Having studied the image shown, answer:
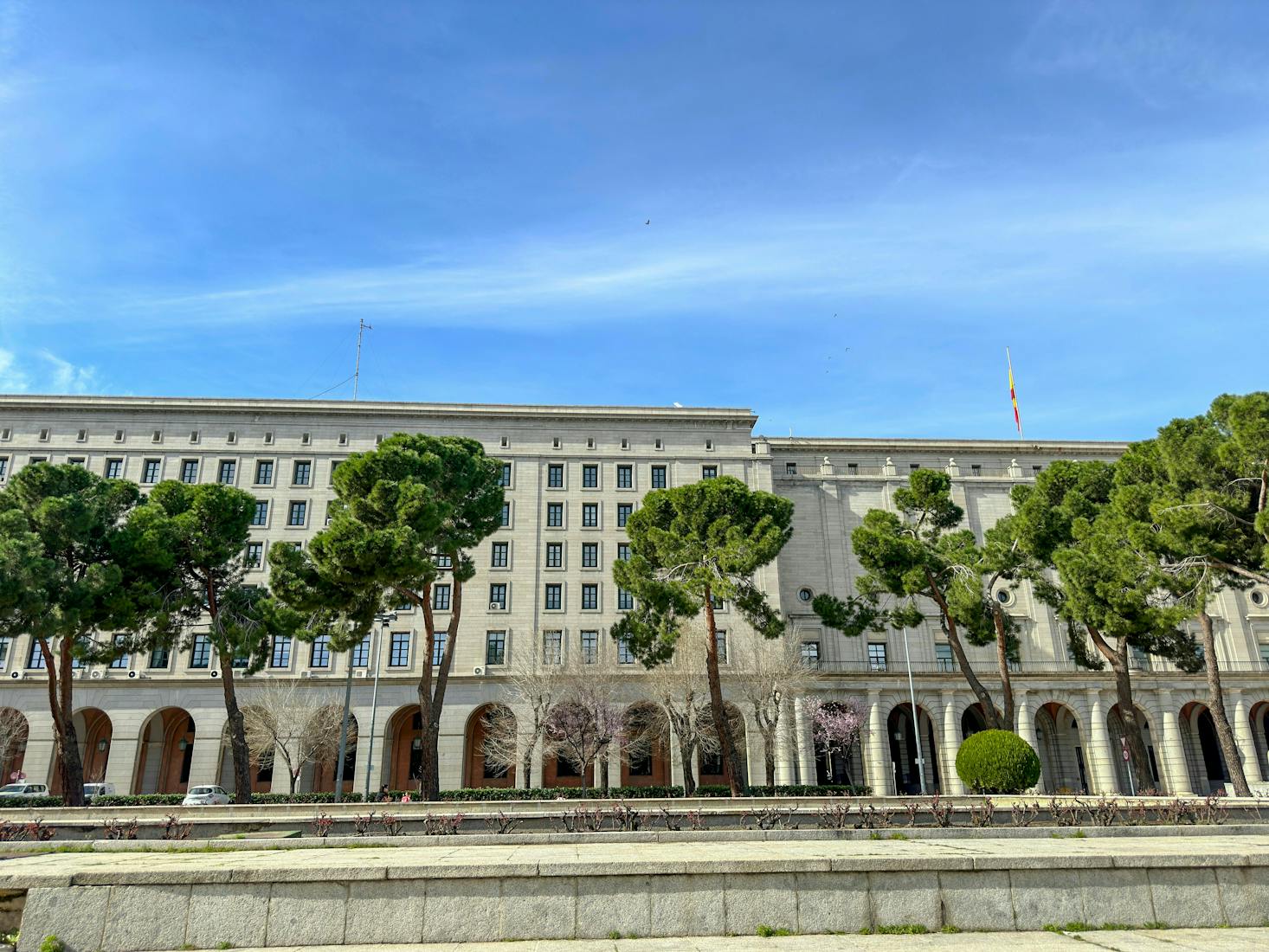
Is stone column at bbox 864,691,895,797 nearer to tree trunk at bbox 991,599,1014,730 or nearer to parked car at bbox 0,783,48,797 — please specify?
tree trunk at bbox 991,599,1014,730

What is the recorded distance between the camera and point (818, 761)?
2062 inches

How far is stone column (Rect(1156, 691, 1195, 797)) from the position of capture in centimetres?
4931

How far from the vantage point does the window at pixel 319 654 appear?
47406 millimetres

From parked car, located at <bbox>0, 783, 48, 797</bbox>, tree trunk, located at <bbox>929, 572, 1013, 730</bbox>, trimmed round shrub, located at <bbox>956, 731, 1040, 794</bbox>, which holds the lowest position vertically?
parked car, located at <bbox>0, 783, 48, 797</bbox>

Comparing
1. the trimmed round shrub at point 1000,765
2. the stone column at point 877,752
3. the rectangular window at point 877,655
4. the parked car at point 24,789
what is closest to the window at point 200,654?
the parked car at point 24,789

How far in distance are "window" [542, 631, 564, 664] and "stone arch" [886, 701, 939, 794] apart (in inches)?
811

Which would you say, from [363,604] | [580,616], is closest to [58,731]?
[363,604]

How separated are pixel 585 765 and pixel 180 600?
20.6m

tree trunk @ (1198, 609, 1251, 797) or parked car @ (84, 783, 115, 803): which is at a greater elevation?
tree trunk @ (1198, 609, 1251, 797)

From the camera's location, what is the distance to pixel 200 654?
155 ft

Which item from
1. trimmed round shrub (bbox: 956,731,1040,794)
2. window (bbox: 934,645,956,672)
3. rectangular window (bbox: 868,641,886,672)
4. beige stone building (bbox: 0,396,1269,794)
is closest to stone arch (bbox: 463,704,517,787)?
beige stone building (bbox: 0,396,1269,794)

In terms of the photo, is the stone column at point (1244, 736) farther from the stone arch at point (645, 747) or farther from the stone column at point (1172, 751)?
the stone arch at point (645, 747)

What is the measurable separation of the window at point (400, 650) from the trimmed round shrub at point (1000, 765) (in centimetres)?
2992

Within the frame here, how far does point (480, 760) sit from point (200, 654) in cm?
1674
